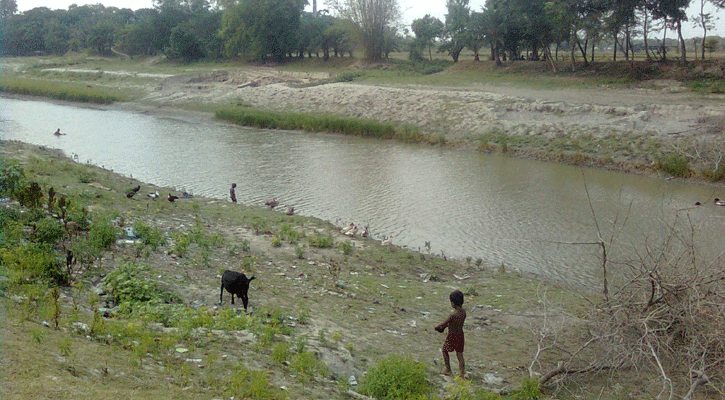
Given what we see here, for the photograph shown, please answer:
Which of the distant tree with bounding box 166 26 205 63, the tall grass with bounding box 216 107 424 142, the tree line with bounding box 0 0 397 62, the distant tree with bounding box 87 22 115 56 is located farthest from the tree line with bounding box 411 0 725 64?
the distant tree with bounding box 87 22 115 56

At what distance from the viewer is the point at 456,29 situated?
4597 centimetres

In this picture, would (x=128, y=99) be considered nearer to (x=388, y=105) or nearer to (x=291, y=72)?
(x=291, y=72)

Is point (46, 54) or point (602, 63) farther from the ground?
point (46, 54)

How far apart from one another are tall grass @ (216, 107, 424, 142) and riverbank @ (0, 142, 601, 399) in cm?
1563

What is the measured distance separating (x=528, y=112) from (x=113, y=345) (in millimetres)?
23687

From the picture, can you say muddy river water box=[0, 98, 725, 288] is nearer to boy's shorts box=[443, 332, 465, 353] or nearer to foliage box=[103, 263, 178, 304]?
boy's shorts box=[443, 332, 465, 353]

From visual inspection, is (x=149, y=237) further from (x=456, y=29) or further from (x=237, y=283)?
(x=456, y=29)

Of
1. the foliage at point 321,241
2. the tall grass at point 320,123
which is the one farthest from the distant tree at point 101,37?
the foliage at point 321,241

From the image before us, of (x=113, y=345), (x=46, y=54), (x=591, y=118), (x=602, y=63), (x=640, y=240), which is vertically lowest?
(x=640, y=240)

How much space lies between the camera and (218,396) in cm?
505

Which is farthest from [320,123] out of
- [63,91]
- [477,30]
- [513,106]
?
[63,91]

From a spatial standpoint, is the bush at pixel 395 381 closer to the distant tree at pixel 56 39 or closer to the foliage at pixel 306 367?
the foliage at pixel 306 367

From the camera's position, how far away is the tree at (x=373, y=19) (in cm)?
5078

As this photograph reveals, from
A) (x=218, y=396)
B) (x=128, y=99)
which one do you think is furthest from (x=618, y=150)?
(x=128, y=99)
